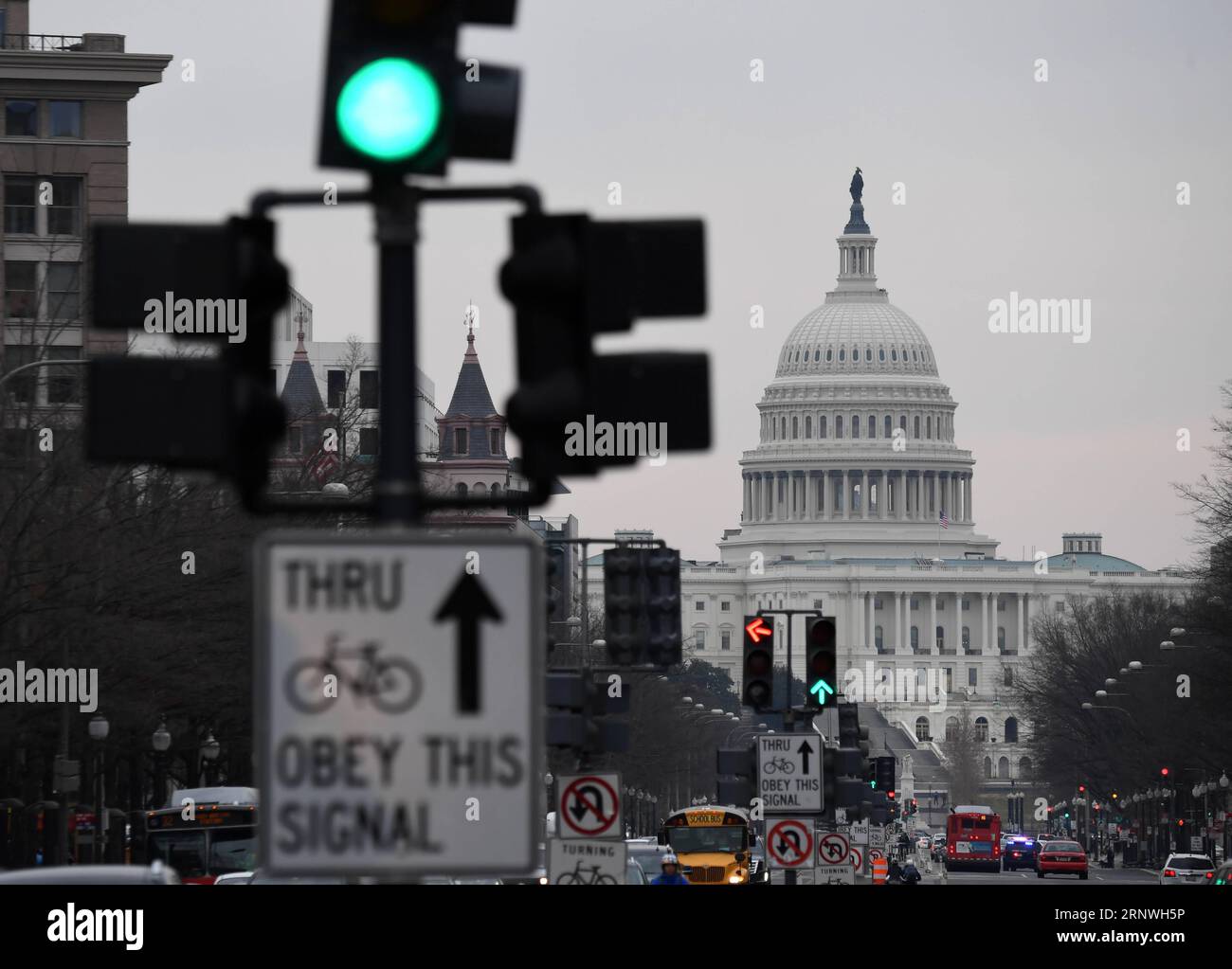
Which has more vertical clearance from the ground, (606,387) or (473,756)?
(606,387)

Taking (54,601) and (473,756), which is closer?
(473,756)

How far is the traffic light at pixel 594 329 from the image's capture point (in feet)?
28.8

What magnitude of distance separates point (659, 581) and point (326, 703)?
87.7ft

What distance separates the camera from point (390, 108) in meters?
8.29

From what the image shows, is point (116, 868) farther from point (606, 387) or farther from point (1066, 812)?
point (1066, 812)

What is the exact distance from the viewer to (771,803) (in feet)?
104

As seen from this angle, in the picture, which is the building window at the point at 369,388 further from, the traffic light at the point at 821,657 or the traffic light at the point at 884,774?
the traffic light at the point at 821,657

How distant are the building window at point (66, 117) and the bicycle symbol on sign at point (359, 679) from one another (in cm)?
8597

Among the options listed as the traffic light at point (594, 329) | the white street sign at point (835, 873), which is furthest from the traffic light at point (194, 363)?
the white street sign at point (835, 873)

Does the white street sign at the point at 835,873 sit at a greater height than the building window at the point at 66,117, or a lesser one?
lesser

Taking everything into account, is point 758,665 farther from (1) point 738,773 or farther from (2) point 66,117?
(2) point 66,117

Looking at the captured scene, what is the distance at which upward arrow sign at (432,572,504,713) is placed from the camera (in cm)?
822

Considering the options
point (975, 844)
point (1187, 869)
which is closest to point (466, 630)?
point (1187, 869)
